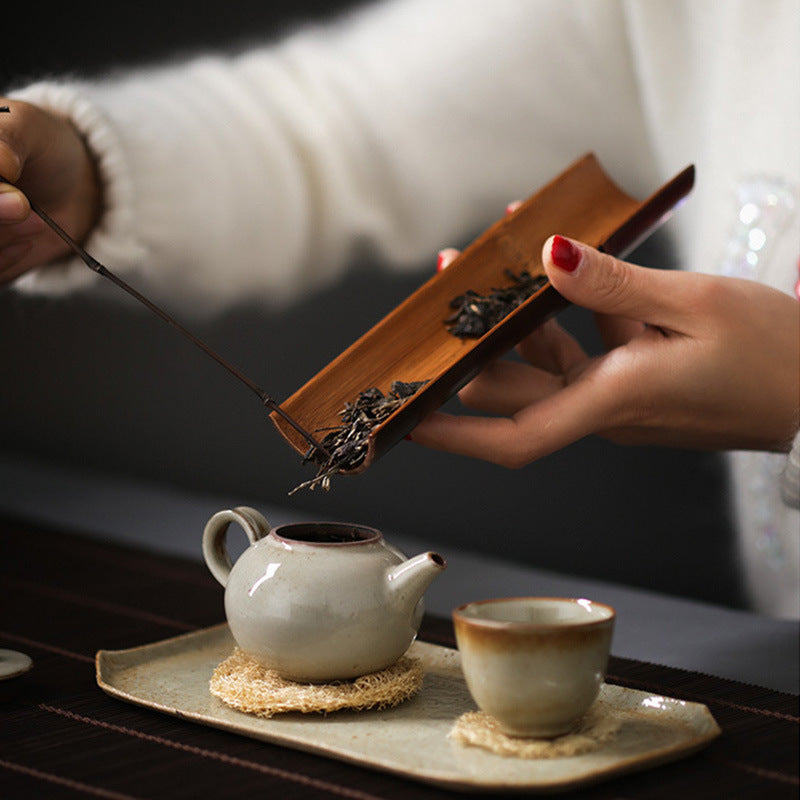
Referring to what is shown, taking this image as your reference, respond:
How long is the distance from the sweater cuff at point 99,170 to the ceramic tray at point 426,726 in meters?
0.85

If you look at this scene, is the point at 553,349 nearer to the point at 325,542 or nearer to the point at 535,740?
the point at 325,542

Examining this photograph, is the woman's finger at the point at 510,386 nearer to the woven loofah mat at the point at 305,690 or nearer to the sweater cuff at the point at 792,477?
the sweater cuff at the point at 792,477

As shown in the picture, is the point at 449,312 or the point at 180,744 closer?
the point at 180,744

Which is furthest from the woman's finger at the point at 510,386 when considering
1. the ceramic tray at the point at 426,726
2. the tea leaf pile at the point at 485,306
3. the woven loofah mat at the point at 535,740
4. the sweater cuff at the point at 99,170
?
the sweater cuff at the point at 99,170

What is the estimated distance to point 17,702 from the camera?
1.05 metres

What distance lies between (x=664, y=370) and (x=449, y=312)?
34 centimetres

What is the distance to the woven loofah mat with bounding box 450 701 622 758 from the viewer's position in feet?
2.79

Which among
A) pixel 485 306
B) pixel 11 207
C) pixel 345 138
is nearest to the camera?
pixel 11 207

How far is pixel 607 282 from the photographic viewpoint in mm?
1144

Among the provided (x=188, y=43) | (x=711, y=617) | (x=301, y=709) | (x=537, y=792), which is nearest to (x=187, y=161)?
(x=188, y=43)

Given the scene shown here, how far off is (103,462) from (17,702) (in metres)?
1.50

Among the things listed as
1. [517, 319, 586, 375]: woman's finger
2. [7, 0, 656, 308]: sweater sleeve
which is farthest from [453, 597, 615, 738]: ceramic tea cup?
[7, 0, 656, 308]: sweater sleeve

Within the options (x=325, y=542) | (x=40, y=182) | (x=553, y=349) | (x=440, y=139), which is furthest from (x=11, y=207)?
(x=440, y=139)

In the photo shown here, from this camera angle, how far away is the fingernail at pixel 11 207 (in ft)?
4.02
